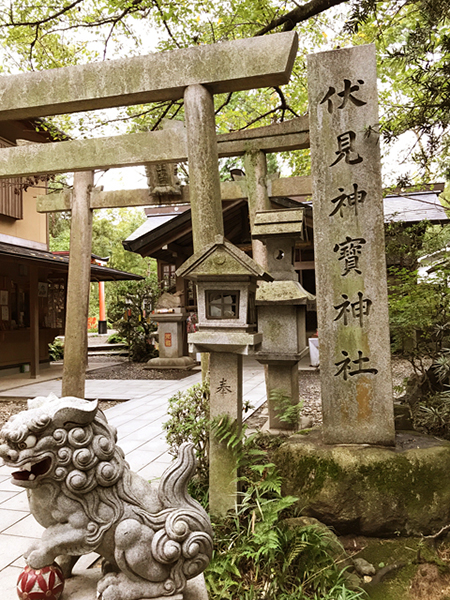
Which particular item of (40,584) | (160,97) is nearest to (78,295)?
(160,97)

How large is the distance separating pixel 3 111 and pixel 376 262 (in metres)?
4.41

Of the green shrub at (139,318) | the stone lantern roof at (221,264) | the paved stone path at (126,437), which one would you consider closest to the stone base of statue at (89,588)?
the paved stone path at (126,437)

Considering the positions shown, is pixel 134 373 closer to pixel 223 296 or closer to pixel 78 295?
pixel 78 295

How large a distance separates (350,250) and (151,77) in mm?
2766

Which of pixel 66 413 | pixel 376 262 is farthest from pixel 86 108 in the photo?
pixel 66 413

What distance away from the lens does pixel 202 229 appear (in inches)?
170

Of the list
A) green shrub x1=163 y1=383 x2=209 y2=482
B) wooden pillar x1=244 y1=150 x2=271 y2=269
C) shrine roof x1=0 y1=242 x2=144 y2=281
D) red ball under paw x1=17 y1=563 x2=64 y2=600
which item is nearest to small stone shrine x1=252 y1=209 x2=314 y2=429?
green shrub x1=163 y1=383 x2=209 y2=482

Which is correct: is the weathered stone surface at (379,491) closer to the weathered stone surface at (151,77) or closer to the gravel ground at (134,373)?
the weathered stone surface at (151,77)

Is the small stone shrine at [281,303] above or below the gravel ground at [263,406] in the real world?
above

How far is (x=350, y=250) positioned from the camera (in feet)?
12.3

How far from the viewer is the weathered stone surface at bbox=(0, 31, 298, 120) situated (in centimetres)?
422

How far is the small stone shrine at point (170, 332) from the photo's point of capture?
536 inches

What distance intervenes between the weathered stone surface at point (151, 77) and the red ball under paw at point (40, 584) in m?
4.24

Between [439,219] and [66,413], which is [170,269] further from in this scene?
[66,413]
